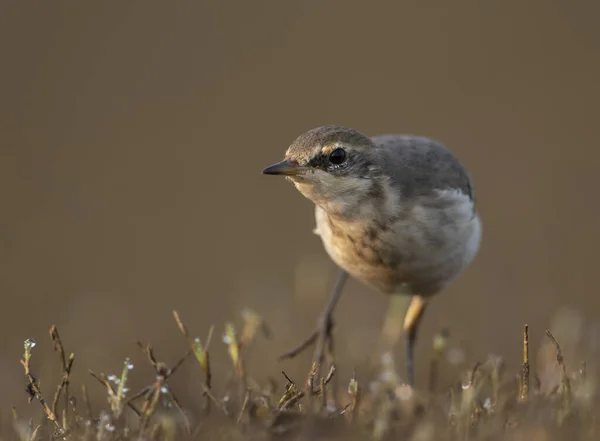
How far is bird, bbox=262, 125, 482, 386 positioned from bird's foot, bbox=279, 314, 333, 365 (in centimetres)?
86

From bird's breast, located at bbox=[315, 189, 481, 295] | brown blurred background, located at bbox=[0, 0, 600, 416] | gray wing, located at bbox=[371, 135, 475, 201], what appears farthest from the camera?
brown blurred background, located at bbox=[0, 0, 600, 416]

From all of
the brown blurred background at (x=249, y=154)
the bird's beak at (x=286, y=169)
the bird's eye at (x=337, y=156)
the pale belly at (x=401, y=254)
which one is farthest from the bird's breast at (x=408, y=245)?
the brown blurred background at (x=249, y=154)

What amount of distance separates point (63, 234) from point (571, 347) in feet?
25.9

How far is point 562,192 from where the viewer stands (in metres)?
12.9

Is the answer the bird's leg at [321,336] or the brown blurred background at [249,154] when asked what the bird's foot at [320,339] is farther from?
the brown blurred background at [249,154]

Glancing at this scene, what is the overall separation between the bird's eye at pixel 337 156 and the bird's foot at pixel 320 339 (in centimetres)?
181

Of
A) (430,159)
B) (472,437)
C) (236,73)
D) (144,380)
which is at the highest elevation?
(236,73)

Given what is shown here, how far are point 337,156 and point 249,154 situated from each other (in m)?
9.60

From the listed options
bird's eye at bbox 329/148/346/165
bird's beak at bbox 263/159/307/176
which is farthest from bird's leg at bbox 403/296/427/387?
bird's beak at bbox 263/159/307/176

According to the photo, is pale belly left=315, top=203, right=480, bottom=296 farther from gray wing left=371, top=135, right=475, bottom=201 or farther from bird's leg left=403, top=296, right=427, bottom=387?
bird's leg left=403, top=296, right=427, bottom=387

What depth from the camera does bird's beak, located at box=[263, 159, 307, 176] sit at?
5.43 meters

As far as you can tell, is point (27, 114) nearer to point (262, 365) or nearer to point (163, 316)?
point (163, 316)

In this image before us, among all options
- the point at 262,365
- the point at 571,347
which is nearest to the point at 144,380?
the point at 262,365

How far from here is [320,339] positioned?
23.2 feet
